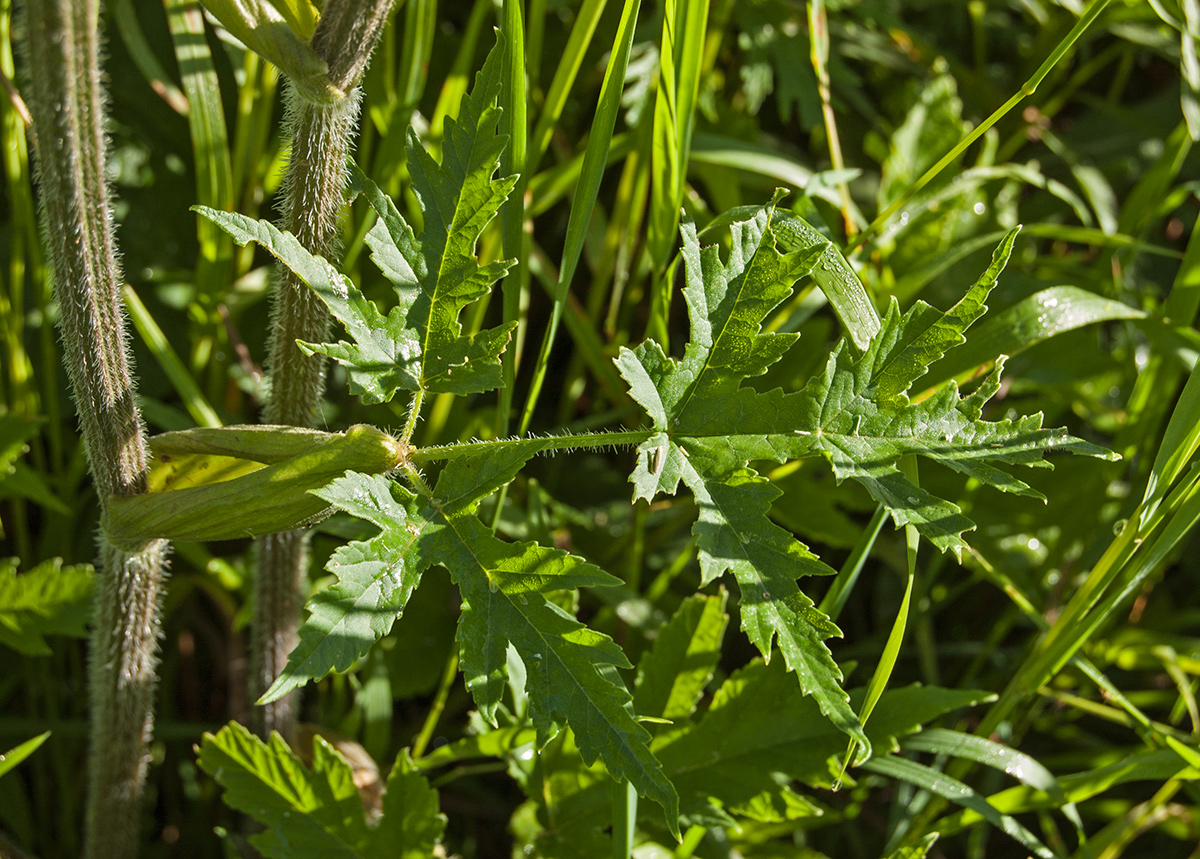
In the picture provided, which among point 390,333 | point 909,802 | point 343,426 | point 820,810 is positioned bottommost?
point 909,802

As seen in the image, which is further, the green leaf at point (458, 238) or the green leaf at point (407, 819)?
the green leaf at point (407, 819)

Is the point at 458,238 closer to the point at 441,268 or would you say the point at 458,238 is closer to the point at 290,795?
the point at 441,268

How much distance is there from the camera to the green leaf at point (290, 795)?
50.2 inches

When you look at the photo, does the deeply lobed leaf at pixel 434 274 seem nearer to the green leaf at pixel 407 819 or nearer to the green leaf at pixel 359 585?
the green leaf at pixel 359 585

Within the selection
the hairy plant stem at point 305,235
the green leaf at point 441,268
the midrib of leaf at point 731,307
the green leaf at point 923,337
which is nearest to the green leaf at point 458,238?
the green leaf at point 441,268

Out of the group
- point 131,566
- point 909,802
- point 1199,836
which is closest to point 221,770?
point 131,566

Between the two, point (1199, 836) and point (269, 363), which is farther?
point (1199, 836)

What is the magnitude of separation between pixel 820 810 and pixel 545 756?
1.35 feet

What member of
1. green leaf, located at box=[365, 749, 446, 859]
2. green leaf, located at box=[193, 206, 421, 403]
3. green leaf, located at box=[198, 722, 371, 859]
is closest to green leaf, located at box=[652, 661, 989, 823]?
green leaf, located at box=[365, 749, 446, 859]

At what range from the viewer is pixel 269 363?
121 cm

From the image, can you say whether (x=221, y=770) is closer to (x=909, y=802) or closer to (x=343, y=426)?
(x=343, y=426)

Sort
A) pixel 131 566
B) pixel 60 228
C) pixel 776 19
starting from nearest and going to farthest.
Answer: pixel 60 228 < pixel 131 566 < pixel 776 19

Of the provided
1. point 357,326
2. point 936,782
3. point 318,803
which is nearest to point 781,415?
point 357,326

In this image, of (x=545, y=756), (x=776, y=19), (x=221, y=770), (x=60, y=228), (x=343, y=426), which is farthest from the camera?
(x=776, y=19)
